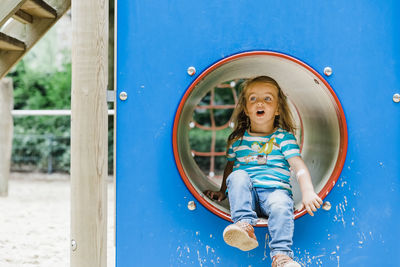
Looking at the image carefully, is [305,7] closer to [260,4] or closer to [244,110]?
[260,4]

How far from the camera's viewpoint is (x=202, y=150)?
9484mm

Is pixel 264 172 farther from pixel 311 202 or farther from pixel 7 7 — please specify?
pixel 7 7

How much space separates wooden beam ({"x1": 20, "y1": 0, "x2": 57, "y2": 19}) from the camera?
298 cm

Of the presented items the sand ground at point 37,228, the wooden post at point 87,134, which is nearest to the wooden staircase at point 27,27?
the wooden post at point 87,134

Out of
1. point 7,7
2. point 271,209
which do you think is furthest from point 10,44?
point 271,209

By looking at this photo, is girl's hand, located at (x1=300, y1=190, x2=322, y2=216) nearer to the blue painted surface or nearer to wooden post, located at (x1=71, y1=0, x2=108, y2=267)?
the blue painted surface

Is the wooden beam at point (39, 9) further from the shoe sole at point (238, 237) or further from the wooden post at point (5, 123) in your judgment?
the wooden post at point (5, 123)

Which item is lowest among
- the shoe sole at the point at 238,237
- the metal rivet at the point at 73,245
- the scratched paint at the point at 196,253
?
the scratched paint at the point at 196,253

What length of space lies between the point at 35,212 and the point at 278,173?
137 inches

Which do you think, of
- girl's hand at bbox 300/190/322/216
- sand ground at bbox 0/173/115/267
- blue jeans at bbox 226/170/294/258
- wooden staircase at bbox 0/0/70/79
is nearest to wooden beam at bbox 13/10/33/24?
wooden staircase at bbox 0/0/70/79

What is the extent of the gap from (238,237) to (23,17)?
2.40 m

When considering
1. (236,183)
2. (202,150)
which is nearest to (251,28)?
(236,183)

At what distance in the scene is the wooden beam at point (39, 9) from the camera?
2976 mm

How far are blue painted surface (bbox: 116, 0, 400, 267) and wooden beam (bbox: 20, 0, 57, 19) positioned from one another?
1226 millimetres
